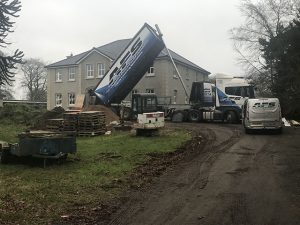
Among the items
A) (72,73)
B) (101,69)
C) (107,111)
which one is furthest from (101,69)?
(107,111)

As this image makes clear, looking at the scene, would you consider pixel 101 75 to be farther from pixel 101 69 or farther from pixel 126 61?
pixel 126 61

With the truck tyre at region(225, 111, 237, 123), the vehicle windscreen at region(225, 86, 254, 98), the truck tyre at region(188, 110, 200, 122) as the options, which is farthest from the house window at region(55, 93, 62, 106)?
the truck tyre at region(225, 111, 237, 123)

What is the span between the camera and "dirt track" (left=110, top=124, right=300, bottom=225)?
7969mm

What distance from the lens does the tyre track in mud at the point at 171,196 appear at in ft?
26.3

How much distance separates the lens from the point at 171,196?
9719 millimetres

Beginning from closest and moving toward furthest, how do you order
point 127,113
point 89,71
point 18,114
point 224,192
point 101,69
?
point 224,192
point 18,114
point 127,113
point 101,69
point 89,71

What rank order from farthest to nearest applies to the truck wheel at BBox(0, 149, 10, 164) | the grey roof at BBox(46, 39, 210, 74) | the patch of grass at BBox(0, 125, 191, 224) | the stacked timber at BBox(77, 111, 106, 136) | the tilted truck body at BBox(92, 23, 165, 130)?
the grey roof at BBox(46, 39, 210, 74) < the tilted truck body at BBox(92, 23, 165, 130) < the stacked timber at BBox(77, 111, 106, 136) < the truck wheel at BBox(0, 149, 10, 164) < the patch of grass at BBox(0, 125, 191, 224)

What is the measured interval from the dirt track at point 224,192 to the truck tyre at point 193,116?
15.9m

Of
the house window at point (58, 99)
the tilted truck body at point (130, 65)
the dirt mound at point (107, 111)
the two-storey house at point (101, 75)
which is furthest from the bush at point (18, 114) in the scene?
the house window at point (58, 99)

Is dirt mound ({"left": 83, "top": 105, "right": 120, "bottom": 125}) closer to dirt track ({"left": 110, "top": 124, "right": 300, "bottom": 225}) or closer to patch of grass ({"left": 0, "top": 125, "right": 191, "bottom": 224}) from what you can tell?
patch of grass ({"left": 0, "top": 125, "right": 191, "bottom": 224})

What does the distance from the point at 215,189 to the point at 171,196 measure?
1217mm

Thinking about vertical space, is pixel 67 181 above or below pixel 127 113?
below

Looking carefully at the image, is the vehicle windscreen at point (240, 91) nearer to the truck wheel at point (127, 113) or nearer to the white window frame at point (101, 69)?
the truck wheel at point (127, 113)

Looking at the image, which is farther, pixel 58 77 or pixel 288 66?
pixel 58 77
